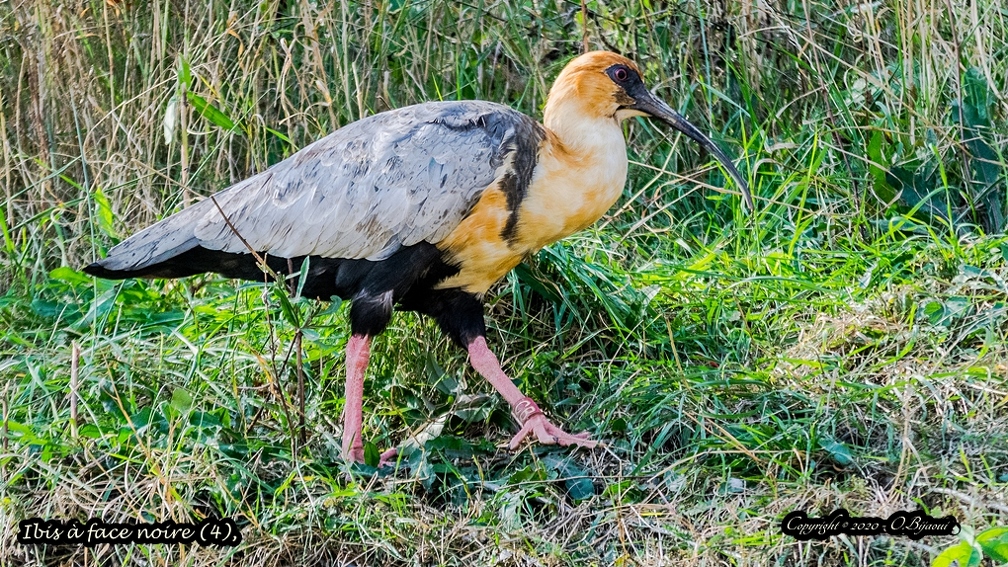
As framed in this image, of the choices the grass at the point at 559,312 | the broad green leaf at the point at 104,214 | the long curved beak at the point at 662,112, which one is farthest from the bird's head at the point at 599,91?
the broad green leaf at the point at 104,214

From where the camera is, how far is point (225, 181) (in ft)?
17.7

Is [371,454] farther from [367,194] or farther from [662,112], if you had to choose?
[662,112]

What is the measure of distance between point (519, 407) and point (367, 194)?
871 mm

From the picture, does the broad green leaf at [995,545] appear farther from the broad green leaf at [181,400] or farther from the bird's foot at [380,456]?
the broad green leaf at [181,400]

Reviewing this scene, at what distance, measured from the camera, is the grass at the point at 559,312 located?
3.61 metres

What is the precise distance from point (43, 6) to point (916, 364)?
3952mm

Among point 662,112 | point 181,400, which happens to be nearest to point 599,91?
point 662,112

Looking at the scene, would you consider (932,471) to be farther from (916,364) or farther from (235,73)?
(235,73)

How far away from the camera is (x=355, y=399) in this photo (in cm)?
404

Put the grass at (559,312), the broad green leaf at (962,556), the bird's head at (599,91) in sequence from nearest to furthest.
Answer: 1. the broad green leaf at (962,556)
2. the grass at (559,312)
3. the bird's head at (599,91)

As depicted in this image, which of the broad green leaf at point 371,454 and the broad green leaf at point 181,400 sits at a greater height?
the broad green leaf at point 181,400

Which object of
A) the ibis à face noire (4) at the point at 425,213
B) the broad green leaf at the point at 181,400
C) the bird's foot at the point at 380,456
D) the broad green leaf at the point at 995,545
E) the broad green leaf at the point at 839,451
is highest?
the ibis à face noire (4) at the point at 425,213

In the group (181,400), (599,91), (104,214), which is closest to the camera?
(181,400)

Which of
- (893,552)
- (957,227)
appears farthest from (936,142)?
(893,552)
